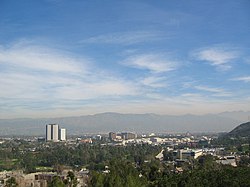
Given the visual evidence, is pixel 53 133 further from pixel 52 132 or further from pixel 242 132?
pixel 242 132

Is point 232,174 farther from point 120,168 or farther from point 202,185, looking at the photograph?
point 120,168

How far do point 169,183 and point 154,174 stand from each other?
468 centimetres

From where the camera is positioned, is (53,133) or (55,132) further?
(55,132)

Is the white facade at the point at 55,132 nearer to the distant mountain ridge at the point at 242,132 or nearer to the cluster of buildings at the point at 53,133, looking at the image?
the cluster of buildings at the point at 53,133

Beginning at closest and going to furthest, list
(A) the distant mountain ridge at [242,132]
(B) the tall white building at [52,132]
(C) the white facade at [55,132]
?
(A) the distant mountain ridge at [242,132], (C) the white facade at [55,132], (B) the tall white building at [52,132]

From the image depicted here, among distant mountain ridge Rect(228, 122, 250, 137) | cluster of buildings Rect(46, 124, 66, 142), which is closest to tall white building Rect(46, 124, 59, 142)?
cluster of buildings Rect(46, 124, 66, 142)

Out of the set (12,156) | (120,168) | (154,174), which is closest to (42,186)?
(120,168)

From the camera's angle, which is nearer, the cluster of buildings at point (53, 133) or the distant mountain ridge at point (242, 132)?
the distant mountain ridge at point (242, 132)

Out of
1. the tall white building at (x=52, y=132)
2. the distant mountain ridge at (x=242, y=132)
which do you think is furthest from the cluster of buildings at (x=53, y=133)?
the distant mountain ridge at (x=242, y=132)

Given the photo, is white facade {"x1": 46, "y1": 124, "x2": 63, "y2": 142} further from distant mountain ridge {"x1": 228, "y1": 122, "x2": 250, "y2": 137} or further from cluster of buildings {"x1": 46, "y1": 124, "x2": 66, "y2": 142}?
distant mountain ridge {"x1": 228, "y1": 122, "x2": 250, "y2": 137}

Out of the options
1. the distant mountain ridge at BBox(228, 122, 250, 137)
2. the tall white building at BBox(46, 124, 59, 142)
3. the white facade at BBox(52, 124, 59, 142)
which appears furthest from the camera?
the tall white building at BBox(46, 124, 59, 142)

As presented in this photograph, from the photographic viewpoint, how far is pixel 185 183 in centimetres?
1492

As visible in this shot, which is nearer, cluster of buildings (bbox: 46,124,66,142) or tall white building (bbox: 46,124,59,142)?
cluster of buildings (bbox: 46,124,66,142)

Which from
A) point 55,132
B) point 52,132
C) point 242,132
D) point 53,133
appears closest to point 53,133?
point 53,133
